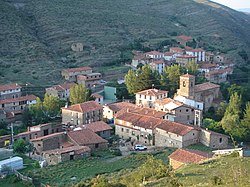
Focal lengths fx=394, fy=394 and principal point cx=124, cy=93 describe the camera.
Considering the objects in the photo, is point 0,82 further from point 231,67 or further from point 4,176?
point 231,67

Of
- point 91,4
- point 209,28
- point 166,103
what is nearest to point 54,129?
point 166,103

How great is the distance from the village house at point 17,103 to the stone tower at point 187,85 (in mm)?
16425

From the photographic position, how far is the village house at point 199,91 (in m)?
40.2

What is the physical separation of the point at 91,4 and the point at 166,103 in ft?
181

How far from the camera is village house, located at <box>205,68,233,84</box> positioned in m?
53.5

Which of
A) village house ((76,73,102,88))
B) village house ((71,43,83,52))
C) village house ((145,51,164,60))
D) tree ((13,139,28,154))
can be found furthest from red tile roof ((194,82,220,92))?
village house ((71,43,83,52))

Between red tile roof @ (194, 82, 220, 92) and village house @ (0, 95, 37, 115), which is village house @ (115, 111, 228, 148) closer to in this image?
red tile roof @ (194, 82, 220, 92)

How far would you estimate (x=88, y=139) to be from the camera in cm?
3083

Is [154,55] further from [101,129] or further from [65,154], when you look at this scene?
[65,154]

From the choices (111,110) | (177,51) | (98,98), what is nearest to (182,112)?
(111,110)

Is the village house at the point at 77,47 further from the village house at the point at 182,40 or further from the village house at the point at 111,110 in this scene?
the village house at the point at 111,110

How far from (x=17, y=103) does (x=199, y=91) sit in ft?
64.3

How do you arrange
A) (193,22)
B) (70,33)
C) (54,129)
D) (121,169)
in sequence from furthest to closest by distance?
(193,22), (70,33), (54,129), (121,169)

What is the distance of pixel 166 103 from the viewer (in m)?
37.2
